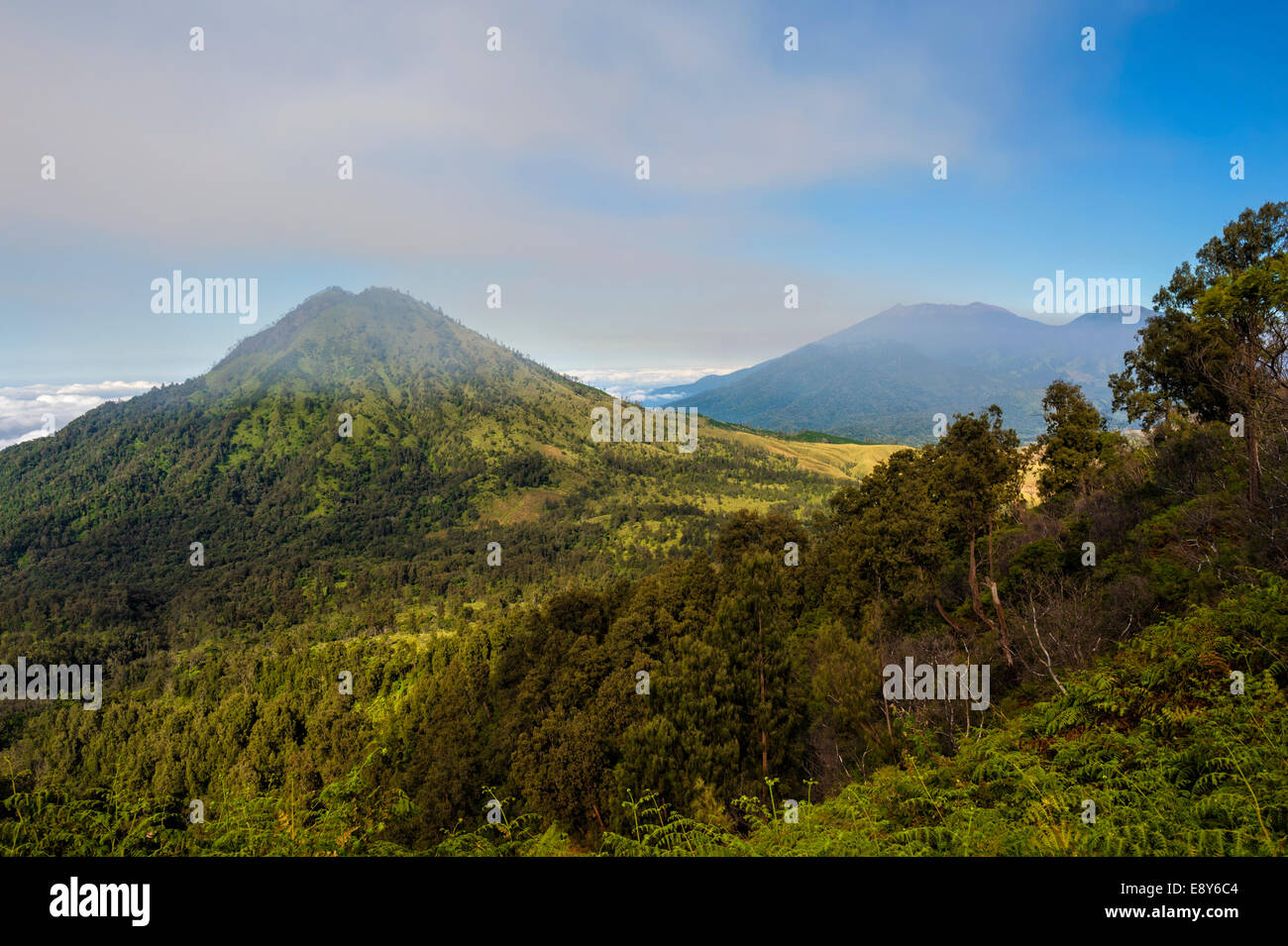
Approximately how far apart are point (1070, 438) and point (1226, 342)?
1879 cm

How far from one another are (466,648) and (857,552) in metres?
45.8

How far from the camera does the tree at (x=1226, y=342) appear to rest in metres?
13.8

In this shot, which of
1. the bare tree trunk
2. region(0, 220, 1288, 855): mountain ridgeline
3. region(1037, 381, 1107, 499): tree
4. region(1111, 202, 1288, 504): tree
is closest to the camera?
region(0, 220, 1288, 855): mountain ridgeline

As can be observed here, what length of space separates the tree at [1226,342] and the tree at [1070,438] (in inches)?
127

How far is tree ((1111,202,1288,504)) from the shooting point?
13.8 m

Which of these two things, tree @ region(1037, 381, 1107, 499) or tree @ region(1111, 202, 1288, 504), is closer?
tree @ region(1111, 202, 1288, 504)

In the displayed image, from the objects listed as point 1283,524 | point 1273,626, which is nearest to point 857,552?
point 1283,524

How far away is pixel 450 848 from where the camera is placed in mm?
6547

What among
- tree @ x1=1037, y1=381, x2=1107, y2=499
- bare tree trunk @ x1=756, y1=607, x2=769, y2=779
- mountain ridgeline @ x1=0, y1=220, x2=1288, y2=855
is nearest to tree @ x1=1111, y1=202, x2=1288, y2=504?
mountain ridgeline @ x1=0, y1=220, x2=1288, y2=855

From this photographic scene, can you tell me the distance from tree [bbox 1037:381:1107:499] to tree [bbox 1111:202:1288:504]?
3.23 metres

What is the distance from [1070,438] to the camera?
3338 centimetres

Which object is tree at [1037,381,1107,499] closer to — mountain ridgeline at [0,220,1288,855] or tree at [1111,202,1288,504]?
mountain ridgeline at [0,220,1288,855]

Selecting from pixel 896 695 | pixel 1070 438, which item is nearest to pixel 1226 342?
pixel 896 695
